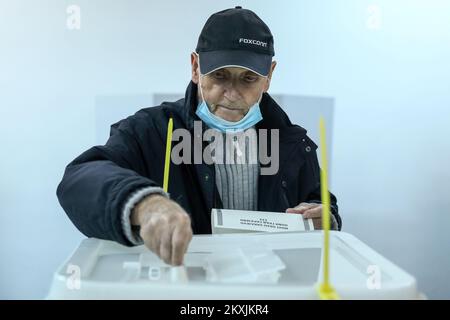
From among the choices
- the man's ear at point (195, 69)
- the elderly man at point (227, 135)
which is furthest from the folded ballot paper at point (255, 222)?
the man's ear at point (195, 69)

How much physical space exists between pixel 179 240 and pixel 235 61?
0.63 metres

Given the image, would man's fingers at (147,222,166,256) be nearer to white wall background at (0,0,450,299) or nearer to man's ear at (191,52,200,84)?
man's ear at (191,52,200,84)

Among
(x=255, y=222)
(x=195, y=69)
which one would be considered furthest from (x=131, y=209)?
(x=195, y=69)

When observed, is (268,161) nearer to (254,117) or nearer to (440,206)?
(254,117)

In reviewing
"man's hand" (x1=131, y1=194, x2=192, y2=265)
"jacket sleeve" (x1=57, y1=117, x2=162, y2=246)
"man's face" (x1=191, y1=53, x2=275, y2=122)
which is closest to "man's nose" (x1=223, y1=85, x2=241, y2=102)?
"man's face" (x1=191, y1=53, x2=275, y2=122)

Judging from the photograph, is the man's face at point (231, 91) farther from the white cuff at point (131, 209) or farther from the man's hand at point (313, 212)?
the white cuff at point (131, 209)

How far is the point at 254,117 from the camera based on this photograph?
1.17m

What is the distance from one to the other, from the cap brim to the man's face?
0.03 m

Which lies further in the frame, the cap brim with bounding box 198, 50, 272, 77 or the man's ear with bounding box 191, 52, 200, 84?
the man's ear with bounding box 191, 52, 200, 84

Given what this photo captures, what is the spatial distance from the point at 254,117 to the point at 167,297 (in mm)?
744

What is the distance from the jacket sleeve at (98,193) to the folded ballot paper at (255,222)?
19 cm

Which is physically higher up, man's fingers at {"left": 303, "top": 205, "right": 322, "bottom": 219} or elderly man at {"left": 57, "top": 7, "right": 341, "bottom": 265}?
elderly man at {"left": 57, "top": 7, "right": 341, "bottom": 265}

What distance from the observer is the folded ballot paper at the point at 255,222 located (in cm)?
82

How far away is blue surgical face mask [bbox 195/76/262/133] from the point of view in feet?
3.73
